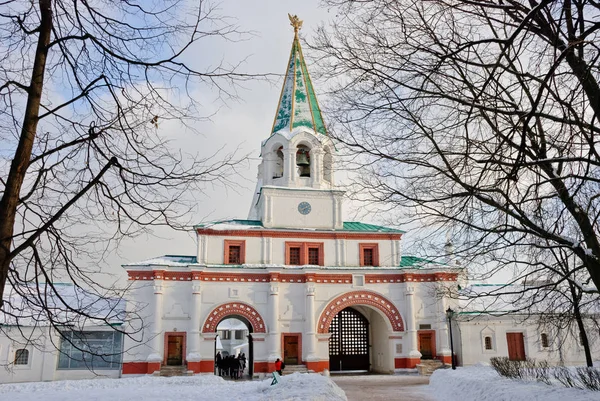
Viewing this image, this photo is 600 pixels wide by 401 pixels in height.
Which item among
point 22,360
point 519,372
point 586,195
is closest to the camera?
point 586,195

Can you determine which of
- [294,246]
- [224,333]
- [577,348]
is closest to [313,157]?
[294,246]

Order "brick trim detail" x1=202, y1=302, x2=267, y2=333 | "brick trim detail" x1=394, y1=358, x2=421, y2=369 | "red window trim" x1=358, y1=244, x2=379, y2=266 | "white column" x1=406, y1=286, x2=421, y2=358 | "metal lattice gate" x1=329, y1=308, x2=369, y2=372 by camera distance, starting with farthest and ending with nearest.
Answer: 1. "metal lattice gate" x1=329, y1=308, x2=369, y2=372
2. "red window trim" x1=358, y1=244, x2=379, y2=266
3. "white column" x1=406, y1=286, x2=421, y2=358
4. "brick trim detail" x1=394, y1=358, x2=421, y2=369
5. "brick trim detail" x1=202, y1=302, x2=267, y2=333

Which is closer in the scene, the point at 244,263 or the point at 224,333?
the point at 244,263

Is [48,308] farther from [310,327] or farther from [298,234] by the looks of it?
[298,234]

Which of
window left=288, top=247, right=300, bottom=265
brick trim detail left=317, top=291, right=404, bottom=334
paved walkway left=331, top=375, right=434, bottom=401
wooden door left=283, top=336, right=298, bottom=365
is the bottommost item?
paved walkway left=331, top=375, right=434, bottom=401

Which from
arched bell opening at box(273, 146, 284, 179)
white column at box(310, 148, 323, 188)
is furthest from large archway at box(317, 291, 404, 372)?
arched bell opening at box(273, 146, 284, 179)

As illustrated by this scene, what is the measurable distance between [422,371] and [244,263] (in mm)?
9701

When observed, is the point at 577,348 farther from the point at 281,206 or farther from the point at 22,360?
the point at 22,360

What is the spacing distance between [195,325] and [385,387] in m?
9.06

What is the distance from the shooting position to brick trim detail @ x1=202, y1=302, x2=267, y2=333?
941 inches

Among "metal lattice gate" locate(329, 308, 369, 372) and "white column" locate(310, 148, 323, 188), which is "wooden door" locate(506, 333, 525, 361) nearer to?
"metal lattice gate" locate(329, 308, 369, 372)

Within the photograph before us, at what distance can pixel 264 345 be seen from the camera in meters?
24.0

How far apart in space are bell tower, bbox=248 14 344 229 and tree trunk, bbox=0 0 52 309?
20.0 m

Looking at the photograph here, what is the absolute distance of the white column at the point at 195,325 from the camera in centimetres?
2292
